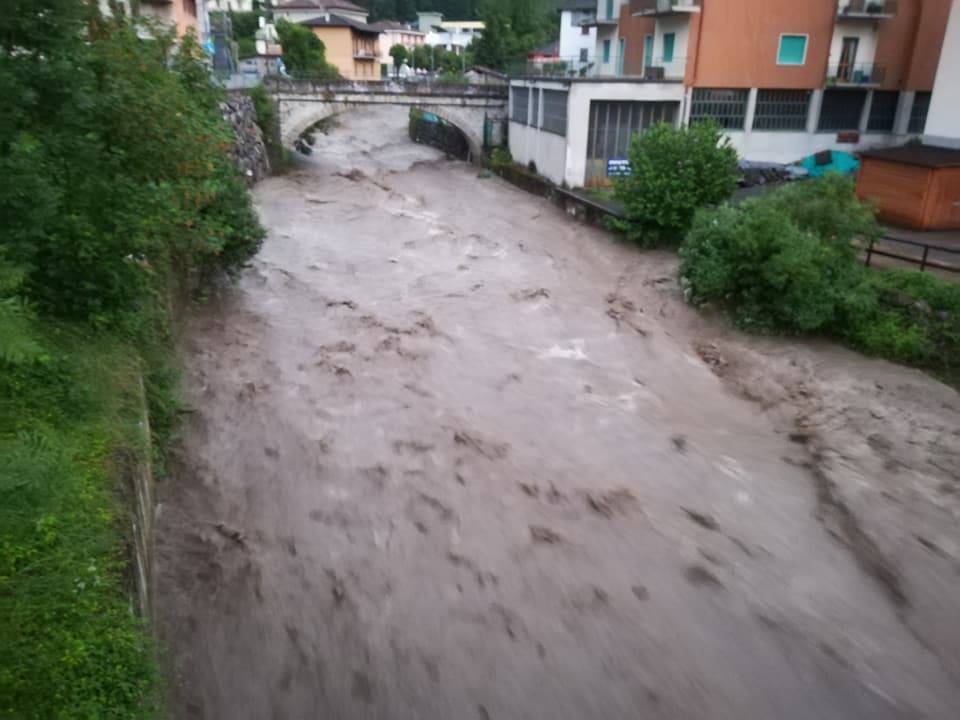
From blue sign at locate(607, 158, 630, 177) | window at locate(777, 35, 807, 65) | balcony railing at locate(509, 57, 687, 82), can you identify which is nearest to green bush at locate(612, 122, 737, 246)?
blue sign at locate(607, 158, 630, 177)

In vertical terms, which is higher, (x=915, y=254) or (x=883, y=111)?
(x=883, y=111)

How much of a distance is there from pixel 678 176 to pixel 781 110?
1115cm

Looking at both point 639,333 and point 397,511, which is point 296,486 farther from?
point 639,333

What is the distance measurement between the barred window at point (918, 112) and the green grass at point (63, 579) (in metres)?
31.6

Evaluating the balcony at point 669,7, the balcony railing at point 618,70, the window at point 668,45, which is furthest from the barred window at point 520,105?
the balcony at point 669,7

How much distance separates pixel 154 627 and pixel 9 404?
2439mm

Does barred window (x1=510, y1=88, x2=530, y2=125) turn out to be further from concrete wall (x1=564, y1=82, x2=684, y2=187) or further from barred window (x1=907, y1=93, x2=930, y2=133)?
barred window (x1=907, y1=93, x2=930, y2=133)

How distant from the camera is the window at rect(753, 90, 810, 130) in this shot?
28547mm

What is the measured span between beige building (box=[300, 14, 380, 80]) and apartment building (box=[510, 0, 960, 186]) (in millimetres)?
29814

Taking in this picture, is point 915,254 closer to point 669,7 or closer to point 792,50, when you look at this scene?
point 792,50

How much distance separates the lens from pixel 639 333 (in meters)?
16.5

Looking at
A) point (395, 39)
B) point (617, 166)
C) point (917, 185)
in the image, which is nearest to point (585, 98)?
point (617, 166)

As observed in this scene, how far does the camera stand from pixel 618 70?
33.7 metres

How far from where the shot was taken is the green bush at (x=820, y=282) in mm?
14172
